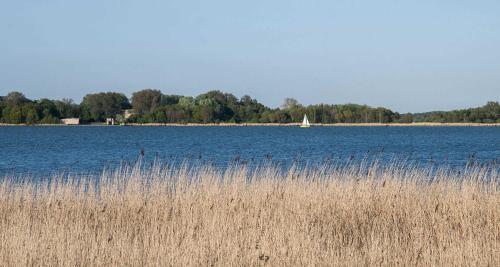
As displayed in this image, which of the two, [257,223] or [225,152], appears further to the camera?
[225,152]

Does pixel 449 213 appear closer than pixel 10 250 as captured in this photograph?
No

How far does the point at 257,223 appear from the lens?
11328 mm

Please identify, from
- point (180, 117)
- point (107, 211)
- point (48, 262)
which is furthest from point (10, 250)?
point (180, 117)

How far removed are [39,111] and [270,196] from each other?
626 ft

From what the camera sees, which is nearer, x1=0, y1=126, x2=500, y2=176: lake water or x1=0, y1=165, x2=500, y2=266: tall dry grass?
x1=0, y1=165, x2=500, y2=266: tall dry grass

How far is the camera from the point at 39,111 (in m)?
195

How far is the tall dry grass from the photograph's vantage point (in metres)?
9.40

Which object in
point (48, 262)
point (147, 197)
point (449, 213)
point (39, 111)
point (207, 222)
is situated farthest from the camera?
point (39, 111)

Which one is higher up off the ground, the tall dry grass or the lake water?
the tall dry grass

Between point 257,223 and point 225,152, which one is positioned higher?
point 257,223

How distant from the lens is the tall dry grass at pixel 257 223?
30.8ft

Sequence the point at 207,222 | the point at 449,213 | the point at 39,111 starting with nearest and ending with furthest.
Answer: the point at 207,222, the point at 449,213, the point at 39,111

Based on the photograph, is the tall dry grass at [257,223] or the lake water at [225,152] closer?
the tall dry grass at [257,223]

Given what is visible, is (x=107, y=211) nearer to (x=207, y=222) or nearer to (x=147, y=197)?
(x=147, y=197)
